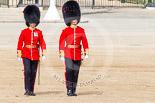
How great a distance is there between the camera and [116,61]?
1434 cm

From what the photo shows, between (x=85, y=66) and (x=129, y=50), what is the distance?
3525 millimetres

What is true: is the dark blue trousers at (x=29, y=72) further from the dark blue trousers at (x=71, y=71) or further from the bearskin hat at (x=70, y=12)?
the bearskin hat at (x=70, y=12)

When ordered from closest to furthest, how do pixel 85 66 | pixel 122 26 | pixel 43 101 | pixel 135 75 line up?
pixel 43 101 → pixel 135 75 → pixel 85 66 → pixel 122 26

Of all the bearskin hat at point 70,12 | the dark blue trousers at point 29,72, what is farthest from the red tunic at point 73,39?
the dark blue trousers at point 29,72

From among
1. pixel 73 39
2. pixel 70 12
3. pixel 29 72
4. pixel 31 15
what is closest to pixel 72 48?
pixel 73 39

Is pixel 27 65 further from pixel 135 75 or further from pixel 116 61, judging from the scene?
pixel 116 61

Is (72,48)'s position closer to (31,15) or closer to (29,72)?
(29,72)

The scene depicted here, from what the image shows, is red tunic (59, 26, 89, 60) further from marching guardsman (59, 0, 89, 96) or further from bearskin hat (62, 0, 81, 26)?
bearskin hat (62, 0, 81, 26)

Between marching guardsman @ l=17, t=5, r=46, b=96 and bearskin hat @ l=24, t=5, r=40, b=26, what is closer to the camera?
marching guardsman @ l=17, t=5, r=46, b=96

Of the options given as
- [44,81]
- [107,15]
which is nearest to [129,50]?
[44,81]

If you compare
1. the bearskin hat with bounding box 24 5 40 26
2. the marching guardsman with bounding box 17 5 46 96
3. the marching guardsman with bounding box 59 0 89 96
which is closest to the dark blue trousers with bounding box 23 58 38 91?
the marching guardsman with bounding box 17 5 46 96

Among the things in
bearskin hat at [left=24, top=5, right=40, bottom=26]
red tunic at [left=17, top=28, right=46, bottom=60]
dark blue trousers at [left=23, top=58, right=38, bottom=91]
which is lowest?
dark blue trousers at [left=23, top=58, right=38, bottom=91]

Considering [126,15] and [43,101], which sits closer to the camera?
[43,101]

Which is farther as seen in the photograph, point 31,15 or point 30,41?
point 31,15
